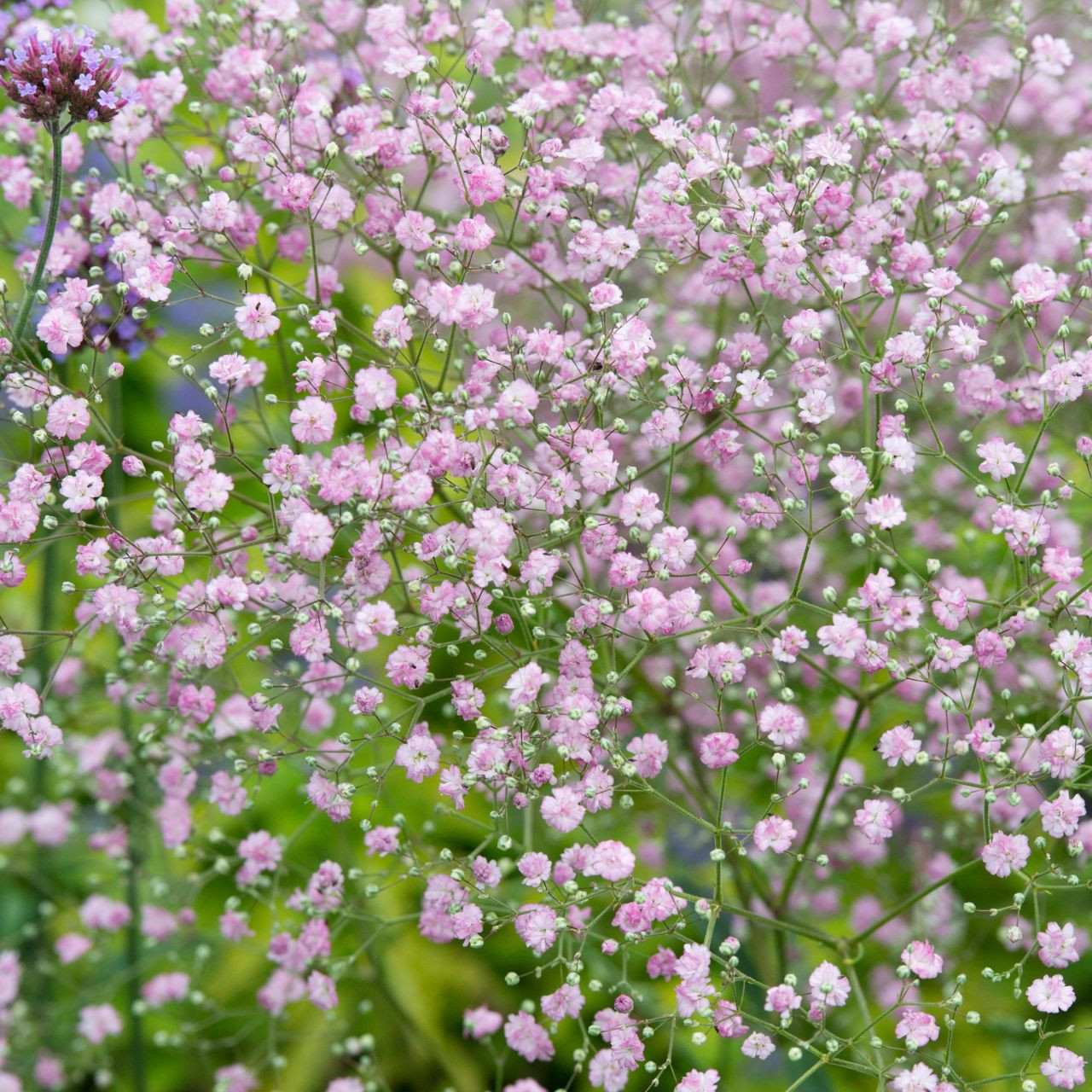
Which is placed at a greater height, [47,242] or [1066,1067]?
[47,242]

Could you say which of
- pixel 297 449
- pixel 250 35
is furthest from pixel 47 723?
pixel 250 35

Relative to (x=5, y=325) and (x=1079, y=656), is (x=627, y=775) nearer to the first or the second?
(x=1079, y=656)

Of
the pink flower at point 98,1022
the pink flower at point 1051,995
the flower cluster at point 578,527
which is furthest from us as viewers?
the pink flower at point 98,1022

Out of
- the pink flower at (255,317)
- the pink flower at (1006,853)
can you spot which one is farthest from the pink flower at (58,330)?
the pink flower at (1006,853)

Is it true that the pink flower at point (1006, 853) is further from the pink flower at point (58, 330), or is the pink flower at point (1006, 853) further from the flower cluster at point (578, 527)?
the pink flower at point (58, 330)

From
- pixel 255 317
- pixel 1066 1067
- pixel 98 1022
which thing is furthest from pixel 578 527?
pixel 98 1022

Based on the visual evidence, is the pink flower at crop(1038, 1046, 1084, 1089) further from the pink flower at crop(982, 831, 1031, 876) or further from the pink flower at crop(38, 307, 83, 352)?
the pink flower at crop(38, 307, 83, 352)

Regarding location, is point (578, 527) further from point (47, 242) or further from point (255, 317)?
point (47, 242)
